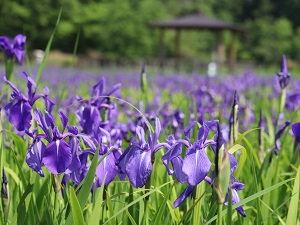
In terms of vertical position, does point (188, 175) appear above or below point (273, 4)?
below

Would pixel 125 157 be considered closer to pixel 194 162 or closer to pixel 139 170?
pixel 139 170

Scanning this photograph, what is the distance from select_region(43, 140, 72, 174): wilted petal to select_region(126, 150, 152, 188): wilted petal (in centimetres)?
17

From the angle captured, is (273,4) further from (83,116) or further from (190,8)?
(83,116)

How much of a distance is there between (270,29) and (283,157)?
47.1 m

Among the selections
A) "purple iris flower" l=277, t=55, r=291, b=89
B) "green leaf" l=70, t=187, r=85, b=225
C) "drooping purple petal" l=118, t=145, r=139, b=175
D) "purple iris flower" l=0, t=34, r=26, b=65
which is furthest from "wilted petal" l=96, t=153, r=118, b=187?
"purple iris flower" l=277, t=55, r=291, b=89

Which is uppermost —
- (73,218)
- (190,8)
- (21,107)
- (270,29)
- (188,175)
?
(190,8)

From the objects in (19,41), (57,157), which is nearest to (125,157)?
(57,157)

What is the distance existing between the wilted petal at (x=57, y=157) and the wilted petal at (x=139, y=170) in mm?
171

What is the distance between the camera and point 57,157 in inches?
49.9

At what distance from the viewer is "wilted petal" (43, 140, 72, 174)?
4.16 ft

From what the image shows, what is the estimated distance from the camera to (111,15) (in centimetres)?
3322

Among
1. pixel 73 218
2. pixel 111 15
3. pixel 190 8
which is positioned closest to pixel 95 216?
pixel 73 218

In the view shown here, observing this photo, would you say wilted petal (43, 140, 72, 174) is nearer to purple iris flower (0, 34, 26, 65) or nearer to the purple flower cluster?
the purple flower cluster

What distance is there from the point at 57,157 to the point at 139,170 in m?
0.22
